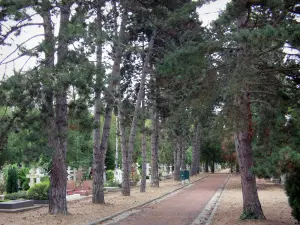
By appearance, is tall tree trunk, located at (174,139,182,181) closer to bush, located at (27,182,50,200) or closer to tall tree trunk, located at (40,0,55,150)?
bush, located at (27,182,50,200)

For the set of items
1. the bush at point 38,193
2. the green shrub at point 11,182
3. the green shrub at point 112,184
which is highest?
the green shrub at point 11,182

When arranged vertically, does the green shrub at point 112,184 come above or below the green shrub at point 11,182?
below

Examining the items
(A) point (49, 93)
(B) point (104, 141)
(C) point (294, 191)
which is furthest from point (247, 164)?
(B) point (104, 141)

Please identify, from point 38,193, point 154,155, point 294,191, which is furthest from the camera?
point 154,155

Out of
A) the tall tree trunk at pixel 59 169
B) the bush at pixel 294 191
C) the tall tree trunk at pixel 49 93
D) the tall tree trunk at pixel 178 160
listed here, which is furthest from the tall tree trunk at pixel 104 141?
the tall tree trunk at pixel 178 160

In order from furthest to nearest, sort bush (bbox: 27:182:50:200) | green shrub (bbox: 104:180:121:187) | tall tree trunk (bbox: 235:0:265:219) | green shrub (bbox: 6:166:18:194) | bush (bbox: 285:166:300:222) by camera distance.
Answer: green shrub (bbox: 104:180:121:187) → green shrub (bbox: 6:166:18:194) → bush (bbox: 27:182:50:200) → tall tree trunk (bbox: 235:0:265:219) → bush (bbox: 285:166:300:222)

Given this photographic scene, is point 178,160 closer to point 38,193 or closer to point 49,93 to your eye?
point 38,193

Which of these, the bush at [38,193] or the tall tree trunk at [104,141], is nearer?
the tall tree trunk at [104,141]

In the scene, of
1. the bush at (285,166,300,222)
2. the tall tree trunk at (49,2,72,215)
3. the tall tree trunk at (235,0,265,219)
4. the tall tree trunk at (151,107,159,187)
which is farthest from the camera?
the tall tree trunk at (151,107,159,187)

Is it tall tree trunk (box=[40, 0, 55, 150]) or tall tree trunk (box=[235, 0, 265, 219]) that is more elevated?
tall tree trunk (box=[40, 0, 55, 150])

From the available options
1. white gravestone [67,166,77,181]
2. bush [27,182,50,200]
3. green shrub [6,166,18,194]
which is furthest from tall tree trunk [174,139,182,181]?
bush [27,182,50,200]

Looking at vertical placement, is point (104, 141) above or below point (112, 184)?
above

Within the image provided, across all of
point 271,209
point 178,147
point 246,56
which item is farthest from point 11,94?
point 178,147

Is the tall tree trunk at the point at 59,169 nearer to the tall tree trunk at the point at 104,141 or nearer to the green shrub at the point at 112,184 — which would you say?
the tall tree trunk at the point at 104,141
